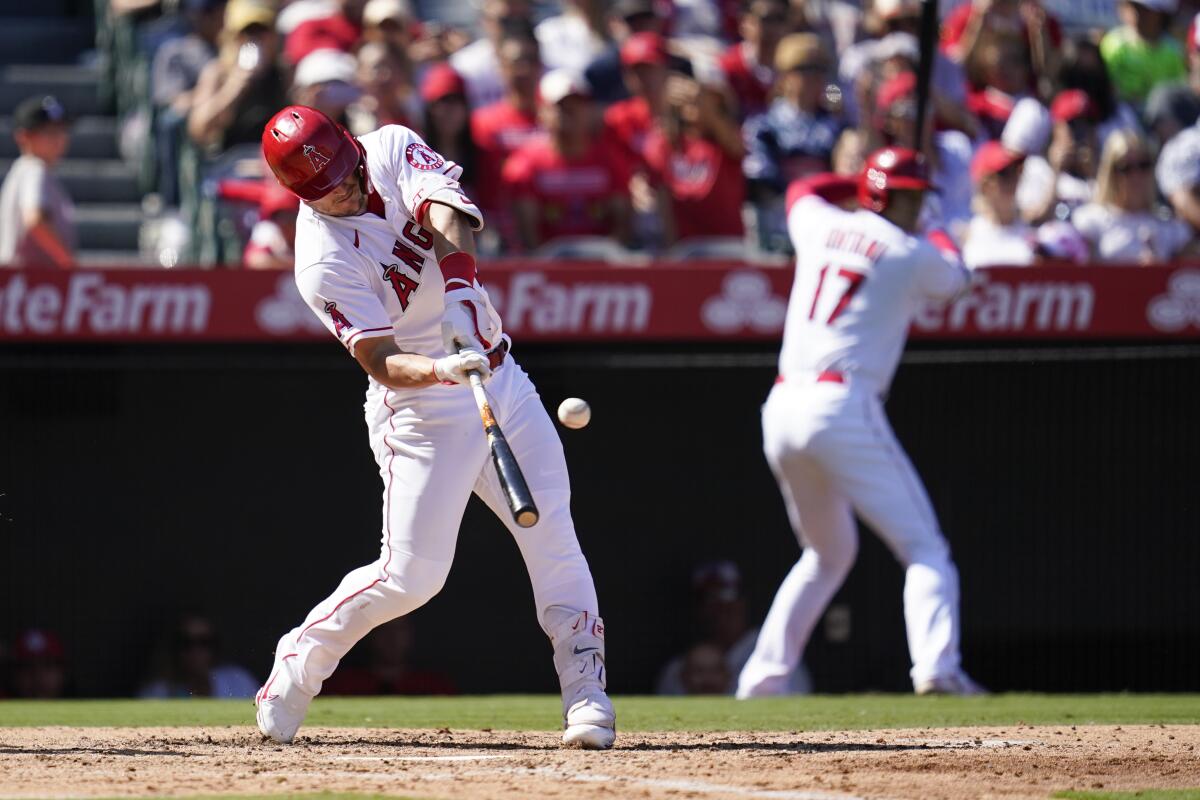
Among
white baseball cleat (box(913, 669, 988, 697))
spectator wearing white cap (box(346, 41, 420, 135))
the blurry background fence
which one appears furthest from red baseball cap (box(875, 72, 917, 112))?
white baseball cleat (box(913, 669, 988, 697))

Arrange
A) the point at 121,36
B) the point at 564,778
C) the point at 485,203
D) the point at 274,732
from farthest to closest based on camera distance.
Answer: the point at 121,36 → the point at 485,203 → the point at 274,732 → the point at 564,778

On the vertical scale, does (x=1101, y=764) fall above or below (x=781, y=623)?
above

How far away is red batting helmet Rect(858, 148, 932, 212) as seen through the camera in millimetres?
7820

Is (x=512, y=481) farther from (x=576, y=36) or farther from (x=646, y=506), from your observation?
(x=576, y=36)

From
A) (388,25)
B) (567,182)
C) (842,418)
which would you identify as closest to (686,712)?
(842,418)

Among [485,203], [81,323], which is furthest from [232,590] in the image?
[485,203]

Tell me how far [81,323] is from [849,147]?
4.02 m

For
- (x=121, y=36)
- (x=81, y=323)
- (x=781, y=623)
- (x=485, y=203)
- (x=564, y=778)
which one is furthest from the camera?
(x=121, y=36)

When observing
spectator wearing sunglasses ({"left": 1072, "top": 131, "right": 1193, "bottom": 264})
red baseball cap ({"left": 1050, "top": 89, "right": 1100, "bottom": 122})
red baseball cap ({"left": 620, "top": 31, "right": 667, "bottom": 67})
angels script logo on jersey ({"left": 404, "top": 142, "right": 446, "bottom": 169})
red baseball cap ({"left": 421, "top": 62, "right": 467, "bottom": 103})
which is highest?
angels script logo on jersey ({"left": 404, "top": 142, "right": 446, "bottom": 169})

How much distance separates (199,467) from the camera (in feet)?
29.9

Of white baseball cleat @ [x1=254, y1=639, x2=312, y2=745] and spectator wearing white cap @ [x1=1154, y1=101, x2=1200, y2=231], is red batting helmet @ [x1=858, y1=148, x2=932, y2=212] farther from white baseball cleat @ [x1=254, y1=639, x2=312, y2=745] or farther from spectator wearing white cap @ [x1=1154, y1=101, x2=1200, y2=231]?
white baseball cleat @ [x1=254, y1=639, x2=312, y2=745]

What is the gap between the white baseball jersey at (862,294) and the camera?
7.80 metres

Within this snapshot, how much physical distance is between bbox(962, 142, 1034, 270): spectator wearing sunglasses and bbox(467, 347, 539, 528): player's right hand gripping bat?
4788 mm

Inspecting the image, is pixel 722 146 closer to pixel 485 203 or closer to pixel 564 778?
pixel 485 203
